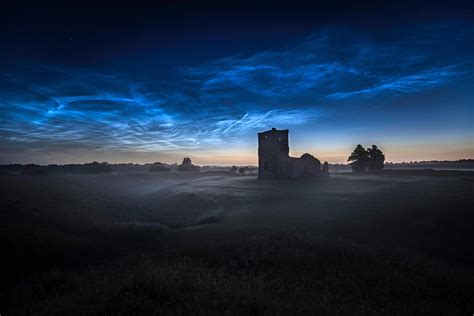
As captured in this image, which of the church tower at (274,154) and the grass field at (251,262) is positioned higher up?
the church tower at (274,154)

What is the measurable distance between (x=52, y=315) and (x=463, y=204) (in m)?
30.6

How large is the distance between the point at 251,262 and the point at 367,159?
77481mm

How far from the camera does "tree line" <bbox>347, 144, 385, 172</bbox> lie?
7581 centimetres

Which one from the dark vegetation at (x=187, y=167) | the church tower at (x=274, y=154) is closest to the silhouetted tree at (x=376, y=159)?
the church tower at (x=274, y=154)

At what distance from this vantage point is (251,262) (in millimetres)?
9297

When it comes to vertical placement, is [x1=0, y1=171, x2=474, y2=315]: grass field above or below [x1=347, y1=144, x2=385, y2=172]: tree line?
below

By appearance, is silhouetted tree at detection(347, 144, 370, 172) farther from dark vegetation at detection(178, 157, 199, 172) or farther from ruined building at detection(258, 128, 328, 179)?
dark vegetation at detection(178, 157, 199, 172)

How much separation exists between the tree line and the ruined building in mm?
26254

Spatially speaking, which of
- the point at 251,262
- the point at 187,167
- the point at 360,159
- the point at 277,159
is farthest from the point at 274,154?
the point at 187,167

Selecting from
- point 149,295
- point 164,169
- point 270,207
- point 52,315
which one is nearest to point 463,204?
point 270,207

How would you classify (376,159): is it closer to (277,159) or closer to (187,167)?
(277,159)

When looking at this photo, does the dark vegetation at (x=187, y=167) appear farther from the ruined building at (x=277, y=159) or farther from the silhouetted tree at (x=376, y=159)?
the silhouetted tree at (x=376, y=159)

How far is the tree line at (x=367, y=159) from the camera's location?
75.8m

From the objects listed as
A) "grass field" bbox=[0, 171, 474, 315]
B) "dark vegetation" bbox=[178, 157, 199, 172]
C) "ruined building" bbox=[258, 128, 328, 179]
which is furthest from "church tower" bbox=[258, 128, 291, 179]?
"dark vegetation" bbox=[178, 157, 199, 172]
